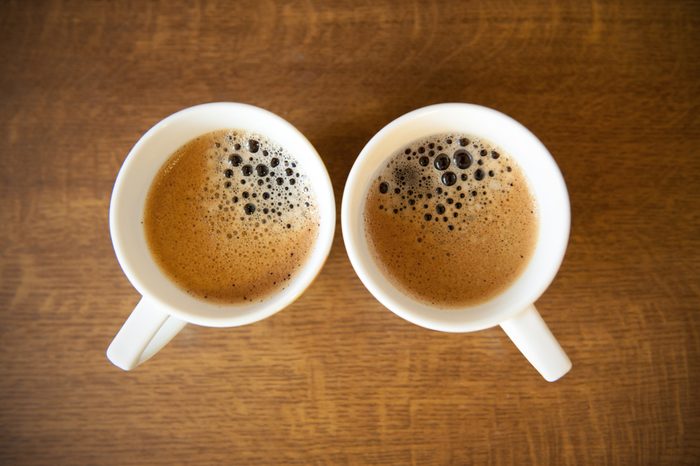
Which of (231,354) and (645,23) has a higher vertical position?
(645,23)

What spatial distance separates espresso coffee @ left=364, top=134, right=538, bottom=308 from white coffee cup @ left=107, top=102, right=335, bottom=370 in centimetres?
16

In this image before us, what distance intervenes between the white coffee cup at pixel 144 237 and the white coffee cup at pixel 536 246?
8 cm

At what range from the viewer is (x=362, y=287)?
3.66 ft

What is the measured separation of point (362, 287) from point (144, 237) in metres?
0.46

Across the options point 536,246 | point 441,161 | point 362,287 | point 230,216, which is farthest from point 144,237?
point 536,246

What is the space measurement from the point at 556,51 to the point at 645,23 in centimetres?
21

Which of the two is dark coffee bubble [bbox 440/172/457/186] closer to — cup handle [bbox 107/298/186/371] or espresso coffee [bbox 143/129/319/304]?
espresso coffee [bbox 143/129/319/304]

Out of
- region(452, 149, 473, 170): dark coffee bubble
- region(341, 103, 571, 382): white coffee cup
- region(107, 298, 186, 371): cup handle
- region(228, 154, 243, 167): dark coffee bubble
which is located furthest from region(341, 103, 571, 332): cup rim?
region(107, 298, 186, 371): cup handle

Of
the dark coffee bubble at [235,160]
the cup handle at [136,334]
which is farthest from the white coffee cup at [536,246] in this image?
the cup handle at [136,334]

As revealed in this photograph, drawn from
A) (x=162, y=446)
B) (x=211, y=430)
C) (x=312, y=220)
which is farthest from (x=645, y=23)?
(x=162, y=446)

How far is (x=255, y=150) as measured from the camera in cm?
103

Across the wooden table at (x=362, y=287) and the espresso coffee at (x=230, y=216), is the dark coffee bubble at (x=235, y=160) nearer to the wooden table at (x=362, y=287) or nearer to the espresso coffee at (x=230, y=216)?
the espresso coffee at (x=230, y=216)

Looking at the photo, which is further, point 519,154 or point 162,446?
point 162,446

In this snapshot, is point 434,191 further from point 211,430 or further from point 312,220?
point 211,430
